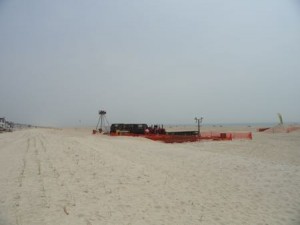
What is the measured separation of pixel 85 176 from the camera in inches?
444

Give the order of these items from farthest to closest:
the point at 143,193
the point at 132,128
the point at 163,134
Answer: the point at 132,128, the point at 163,134, the point at 143,193

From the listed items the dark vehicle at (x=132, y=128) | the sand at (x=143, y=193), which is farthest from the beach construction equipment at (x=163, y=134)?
the sand at (x=143, y=193)

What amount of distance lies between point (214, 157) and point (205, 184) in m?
6.83

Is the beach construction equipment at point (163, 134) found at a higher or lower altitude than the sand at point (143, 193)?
higher

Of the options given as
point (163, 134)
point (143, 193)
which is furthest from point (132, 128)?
point (143, 193)

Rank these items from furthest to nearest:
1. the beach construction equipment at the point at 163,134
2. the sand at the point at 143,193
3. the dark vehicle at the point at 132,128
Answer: the dark vehicle at the point at 132,128, the beach construction equipment at the point at 163,134, the sand at the point at 143,193

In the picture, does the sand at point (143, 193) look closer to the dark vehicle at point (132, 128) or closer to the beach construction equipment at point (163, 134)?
the beach construction equipment at point (163, 134)

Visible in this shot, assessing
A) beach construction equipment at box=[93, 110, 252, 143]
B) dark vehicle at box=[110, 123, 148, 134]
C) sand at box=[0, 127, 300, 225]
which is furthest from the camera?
dark vehicle at box=[110, 123, 148, 134]

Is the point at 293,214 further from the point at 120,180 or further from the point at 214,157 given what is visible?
the point at 214,157

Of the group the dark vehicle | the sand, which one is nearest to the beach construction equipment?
the dark vehicle

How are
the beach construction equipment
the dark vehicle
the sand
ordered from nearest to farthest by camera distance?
the sand
the beach construction equipment
the dark vehicle

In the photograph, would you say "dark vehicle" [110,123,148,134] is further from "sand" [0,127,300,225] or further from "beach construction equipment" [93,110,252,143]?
"sand" [0,127,300,225]

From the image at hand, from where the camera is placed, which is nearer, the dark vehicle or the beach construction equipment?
the beach construction equipment

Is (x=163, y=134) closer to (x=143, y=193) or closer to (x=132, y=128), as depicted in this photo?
(x=132, y=128)
